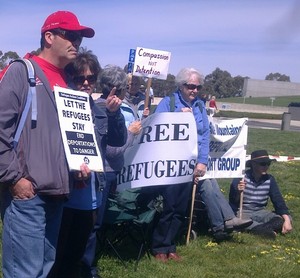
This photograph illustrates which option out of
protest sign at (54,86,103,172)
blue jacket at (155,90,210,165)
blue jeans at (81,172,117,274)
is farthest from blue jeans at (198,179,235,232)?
protest sign at (54,86,103,172)

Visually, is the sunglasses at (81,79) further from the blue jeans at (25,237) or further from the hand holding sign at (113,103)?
the blue jeans at (25,237)

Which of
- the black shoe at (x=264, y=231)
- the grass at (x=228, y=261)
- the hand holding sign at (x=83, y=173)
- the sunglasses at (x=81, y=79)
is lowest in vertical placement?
the grass at (x=228, y=261)

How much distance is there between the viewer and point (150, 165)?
6324 mm

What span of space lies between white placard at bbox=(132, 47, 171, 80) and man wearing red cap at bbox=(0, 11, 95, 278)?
13.7ft

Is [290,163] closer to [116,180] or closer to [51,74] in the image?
[116,180]

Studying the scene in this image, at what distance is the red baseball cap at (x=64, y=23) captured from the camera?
3.68m

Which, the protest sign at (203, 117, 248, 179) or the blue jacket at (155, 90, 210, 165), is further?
the protest sign at (203, 117, 248, 179)

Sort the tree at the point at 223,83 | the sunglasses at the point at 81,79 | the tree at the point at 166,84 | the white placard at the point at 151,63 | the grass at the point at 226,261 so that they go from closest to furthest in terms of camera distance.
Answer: the sunglasses at the point at 81,79 < the grass at the point at 226,261 < the white placard at the point at 151,63 < the tree at the point at 166,84 < the tree at the point at 223,83

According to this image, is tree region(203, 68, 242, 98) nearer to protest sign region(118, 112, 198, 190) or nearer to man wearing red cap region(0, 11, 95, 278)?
protest sign region(118, 112, 198, 190)

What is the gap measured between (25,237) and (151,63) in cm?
475

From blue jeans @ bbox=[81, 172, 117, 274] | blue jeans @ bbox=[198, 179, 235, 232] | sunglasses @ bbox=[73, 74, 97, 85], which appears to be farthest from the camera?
blue jeans @ bbox=[198, 179, 235, 232]

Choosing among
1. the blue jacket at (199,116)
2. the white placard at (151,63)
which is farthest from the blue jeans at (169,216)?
the white placard at (151,63)

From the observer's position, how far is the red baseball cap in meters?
3.68

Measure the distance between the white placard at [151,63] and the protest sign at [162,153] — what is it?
1.56 m
